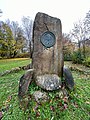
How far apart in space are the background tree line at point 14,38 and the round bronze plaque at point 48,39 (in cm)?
1947

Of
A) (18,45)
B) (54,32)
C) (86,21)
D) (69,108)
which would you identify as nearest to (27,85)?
(69,108)

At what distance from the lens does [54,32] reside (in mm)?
4203

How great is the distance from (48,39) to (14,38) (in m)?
25.7

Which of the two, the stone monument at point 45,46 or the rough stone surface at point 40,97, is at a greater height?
the stone monument at point 45,46

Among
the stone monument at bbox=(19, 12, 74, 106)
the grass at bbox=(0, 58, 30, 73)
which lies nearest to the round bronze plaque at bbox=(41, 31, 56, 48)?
the stone monument at bbox=(19, 12, 74, 106)

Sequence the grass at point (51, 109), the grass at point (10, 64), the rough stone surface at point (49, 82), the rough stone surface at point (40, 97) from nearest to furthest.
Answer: the grass at point (51, 109) → the rough stone surface at point (40, 97) → the rough stone surface at point (49, 82) → the grass at point (10, 64)

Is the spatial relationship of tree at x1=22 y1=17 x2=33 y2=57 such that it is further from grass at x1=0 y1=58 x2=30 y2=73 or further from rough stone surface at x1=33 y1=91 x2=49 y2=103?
rough stone surface at x1=33 y1=91 x2=49 y2=103

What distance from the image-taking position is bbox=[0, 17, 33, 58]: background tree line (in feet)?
79.7

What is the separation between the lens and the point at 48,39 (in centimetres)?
415

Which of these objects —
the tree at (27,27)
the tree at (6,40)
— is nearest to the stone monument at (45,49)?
the tree at (6,40)

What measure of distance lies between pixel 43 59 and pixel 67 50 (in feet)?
54.4

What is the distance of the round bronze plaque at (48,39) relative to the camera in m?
4.15

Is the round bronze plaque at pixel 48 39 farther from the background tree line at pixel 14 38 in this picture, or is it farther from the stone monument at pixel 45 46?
the background tree line at pixel 14 38

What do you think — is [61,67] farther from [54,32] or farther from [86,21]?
[86,21]
